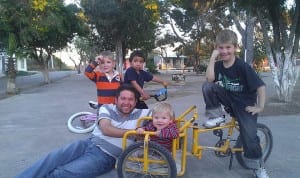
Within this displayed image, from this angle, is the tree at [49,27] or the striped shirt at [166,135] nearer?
the striped shirt at [166,135]

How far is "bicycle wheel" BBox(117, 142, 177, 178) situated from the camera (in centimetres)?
405

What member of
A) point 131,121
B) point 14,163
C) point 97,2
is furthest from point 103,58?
point 97,2

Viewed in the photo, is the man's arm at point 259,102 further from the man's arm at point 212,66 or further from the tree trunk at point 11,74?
the tree trunk at point 11,74

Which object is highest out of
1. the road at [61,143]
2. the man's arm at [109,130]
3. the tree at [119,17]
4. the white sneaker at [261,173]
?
the tree at [119,17]

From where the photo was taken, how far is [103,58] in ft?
19.2

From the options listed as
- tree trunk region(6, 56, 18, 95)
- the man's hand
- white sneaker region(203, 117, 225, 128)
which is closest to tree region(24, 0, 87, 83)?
tree trunk region(6, 56, 18, 95)

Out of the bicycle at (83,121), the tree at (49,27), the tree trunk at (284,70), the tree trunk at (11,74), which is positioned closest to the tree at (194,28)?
the tree at (49,27)

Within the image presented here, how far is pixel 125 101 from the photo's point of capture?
4.54m

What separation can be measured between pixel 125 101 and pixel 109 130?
38 centimetres

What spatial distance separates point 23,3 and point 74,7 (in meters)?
7.66

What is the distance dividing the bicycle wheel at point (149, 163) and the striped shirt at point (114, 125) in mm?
383

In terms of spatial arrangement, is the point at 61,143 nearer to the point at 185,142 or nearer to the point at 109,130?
the point at 109,130

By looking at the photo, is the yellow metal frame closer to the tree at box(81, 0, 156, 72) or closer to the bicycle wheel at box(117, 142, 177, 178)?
the bicycle wheel at box(117, 142, 177, 178)

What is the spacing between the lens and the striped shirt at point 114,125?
14.9 ft
